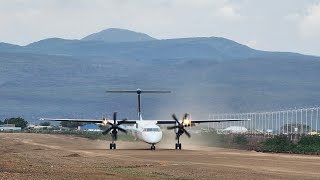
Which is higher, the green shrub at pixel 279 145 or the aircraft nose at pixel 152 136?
the aircraft nose at pixel 152 136

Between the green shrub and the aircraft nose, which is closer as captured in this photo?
the aircraft nose

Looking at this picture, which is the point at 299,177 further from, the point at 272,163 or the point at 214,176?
the point at 272,163

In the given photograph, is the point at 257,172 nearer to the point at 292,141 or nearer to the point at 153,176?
the point at 153,176

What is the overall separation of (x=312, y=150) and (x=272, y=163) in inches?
1076

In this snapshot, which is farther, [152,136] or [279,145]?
[279,145]

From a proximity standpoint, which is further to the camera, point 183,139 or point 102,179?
point 183,139

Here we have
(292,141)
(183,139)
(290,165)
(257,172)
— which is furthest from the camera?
(183,139)

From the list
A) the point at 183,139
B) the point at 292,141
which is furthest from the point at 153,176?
the point at 183,139

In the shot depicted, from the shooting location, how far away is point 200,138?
12900cm

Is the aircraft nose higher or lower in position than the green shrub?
higher

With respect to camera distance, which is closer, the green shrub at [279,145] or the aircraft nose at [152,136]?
the aircraft nose at [152,136]

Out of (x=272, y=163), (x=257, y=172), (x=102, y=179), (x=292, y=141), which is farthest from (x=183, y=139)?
(x=102, y=179)

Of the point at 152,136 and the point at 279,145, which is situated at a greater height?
the point at 152,136

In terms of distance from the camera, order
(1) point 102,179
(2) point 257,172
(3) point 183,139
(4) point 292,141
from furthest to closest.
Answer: (3) point 183,139 → (4) point 292,141 → (2) point 257,172 → (1) point 102,179
